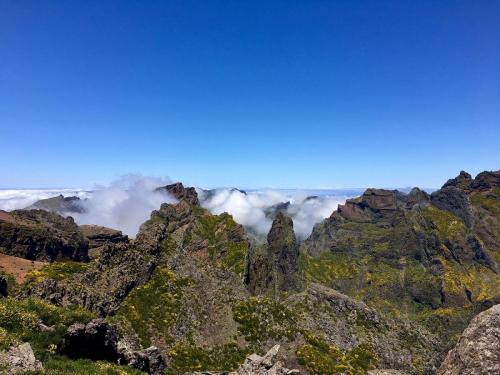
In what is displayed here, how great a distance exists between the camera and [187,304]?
232 ft

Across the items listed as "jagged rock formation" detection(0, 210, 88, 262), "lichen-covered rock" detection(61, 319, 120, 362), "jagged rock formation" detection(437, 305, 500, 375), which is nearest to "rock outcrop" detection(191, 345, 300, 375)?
"lichen-covered rock" detection(61, 319, 120, 362)

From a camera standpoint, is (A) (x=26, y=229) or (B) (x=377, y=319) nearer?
(B) (x=377, y=319)

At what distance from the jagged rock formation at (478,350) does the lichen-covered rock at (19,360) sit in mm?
26324

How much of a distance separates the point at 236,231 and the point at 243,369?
126m

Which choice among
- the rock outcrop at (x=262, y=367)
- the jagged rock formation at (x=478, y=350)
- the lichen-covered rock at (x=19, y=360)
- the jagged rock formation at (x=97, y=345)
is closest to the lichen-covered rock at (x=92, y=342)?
the jagged rock formation at (x=97, y=345)

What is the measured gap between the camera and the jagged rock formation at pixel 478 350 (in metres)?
23.0

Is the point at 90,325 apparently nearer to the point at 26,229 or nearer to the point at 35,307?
the point at 35,307

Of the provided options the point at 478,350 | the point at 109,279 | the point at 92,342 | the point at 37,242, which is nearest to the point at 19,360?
the point at 92,342

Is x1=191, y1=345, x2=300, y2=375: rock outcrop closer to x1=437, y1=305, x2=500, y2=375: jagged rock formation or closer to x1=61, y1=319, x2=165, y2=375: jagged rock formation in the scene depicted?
x1=61, y1=319, x2=165, y2=375: jagged rock formation

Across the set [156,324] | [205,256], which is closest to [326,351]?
[156,324]

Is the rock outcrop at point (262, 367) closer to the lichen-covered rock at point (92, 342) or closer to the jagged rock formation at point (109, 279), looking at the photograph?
the lichen-covered rock at point (92, 342)

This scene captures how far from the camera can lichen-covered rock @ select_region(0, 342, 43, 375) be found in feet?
70.7

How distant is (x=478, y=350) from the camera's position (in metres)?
23.7

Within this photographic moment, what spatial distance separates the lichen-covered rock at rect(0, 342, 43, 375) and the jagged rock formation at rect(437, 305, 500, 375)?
26324mm
